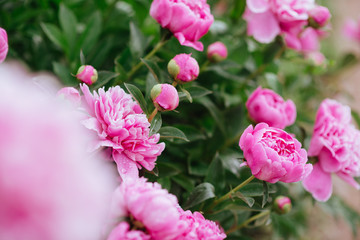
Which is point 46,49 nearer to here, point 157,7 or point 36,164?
point 157,7

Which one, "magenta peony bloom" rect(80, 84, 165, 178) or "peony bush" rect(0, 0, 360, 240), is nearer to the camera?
"peony bush" rect(0, 0, 360, 240)

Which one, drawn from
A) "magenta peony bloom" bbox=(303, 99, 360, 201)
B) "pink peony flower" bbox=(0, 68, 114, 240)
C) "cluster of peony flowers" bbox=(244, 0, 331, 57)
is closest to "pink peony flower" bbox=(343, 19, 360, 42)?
"cluster of peony flowers" bbox=(244, 0, 331, 57)

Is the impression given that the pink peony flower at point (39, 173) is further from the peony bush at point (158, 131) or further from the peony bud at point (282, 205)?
the peony bud at point (282, 205)

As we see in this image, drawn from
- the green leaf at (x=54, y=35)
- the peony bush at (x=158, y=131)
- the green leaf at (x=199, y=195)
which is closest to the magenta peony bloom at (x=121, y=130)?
the peony bush at (x=158, y=131)

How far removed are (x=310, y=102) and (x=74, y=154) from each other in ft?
4.20

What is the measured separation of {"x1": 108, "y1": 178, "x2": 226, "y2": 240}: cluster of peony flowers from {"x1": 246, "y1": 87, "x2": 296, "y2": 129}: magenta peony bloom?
10.7 inches

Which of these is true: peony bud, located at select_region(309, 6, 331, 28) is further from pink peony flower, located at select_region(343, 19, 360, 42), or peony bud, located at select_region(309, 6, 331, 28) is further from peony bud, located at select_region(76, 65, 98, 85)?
pink peony flower, located at select_region(343, 19, 360, 42)

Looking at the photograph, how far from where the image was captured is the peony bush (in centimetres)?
20

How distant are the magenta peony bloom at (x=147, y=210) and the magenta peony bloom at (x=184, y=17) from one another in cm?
26

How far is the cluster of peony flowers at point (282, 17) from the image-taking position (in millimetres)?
675

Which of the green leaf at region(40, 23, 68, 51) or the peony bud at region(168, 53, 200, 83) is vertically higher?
the peony bud at region(168, 53, 200, 83)

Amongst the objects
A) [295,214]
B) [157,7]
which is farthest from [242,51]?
[295,214]

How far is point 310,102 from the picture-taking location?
136cm

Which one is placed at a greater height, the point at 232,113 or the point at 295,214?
the point at 232,113
